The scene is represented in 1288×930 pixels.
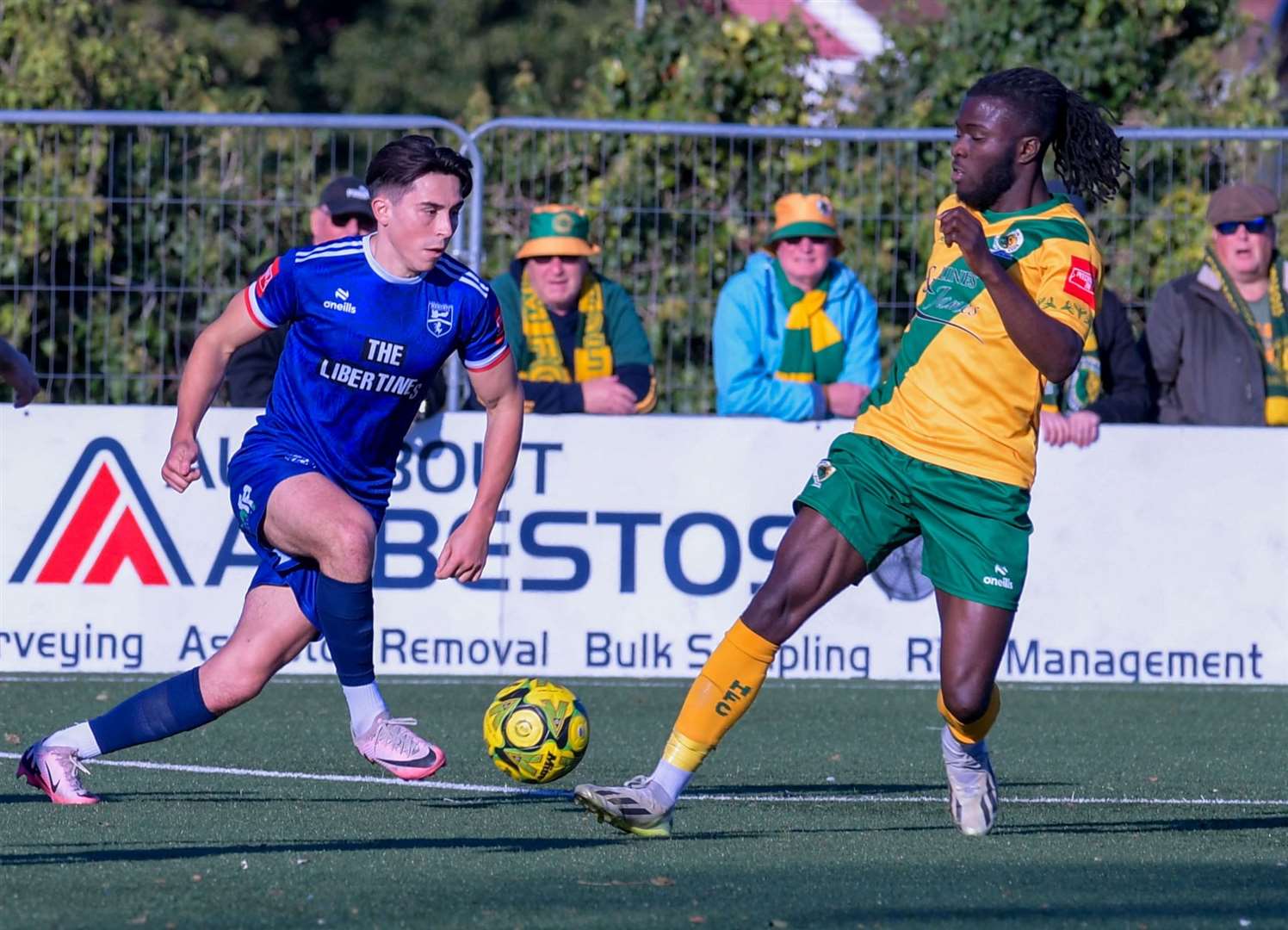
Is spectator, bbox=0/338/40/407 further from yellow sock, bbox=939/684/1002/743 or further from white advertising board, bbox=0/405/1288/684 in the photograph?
white advertising board, bbox=0/405/1288/684

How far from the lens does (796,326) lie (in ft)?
35.4

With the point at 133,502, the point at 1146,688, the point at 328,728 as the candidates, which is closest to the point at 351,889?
the point at 328,728

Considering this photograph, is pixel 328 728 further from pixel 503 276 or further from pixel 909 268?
pixel 909 268

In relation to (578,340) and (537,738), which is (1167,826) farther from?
(578,340)

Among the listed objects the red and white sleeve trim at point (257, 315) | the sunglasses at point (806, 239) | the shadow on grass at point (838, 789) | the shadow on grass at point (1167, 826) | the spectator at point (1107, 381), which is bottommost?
the shadow on grass at point (838, 789)

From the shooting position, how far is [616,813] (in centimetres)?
→ 605

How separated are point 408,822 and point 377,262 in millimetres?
1580

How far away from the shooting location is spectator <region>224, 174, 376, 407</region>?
10203mm

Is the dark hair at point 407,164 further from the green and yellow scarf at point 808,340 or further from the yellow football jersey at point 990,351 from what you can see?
the green and yellow scarf at point 808,340

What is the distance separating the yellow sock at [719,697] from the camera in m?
6.21

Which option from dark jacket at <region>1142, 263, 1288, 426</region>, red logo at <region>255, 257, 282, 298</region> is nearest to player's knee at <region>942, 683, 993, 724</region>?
red logo at <region>255, 257, 282, 298</region>

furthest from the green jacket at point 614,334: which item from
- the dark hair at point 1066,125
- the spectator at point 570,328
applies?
the dark hair at point 1066,125

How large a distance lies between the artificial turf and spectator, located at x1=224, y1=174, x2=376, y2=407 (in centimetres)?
150

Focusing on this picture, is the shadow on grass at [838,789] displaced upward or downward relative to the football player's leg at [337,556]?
downward
